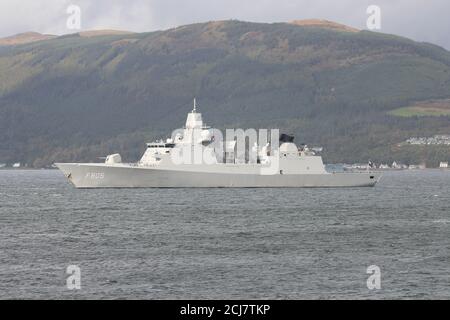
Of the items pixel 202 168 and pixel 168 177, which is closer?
pixel 168 177

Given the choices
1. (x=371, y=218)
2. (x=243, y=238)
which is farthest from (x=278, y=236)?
(x=371, y=218)

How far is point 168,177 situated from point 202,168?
10.7 feet

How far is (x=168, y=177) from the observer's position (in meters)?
86.6

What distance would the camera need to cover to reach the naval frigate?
86.5m

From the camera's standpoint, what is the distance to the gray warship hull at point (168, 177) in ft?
284

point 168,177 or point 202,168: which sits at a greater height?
point 202,168

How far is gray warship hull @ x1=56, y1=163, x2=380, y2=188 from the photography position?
86.4m

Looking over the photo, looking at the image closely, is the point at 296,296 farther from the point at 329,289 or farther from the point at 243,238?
the point at 243,238

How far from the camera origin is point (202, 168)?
87500 millimetres

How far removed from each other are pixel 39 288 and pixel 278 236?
672 inches

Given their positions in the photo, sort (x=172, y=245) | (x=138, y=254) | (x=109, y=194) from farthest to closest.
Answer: (x=109, y=194)
(x=172, y=245)
(x=138, y=254)

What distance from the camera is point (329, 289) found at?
1206 inches

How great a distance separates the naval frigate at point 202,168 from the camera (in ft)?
284
